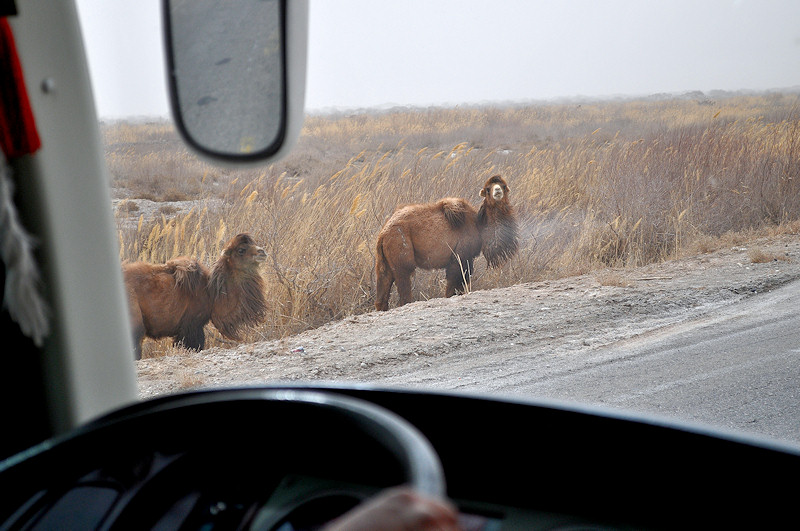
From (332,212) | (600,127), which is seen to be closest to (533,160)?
(600,127)

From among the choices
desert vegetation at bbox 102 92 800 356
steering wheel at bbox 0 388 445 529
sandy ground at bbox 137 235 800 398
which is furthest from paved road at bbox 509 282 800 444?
steering wheel at bbox 0 388 445 529

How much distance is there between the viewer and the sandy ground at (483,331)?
2.73m

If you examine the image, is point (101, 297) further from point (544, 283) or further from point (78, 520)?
point (544, 283)

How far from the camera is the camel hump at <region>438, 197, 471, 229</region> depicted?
3650 mm

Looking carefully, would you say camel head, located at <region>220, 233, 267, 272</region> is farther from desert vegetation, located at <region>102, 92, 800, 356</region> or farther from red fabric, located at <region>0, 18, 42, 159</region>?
red fabric, located at <region>0, 18, 42, 159</region>

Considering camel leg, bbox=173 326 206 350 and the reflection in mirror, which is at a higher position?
the reflection in mirror

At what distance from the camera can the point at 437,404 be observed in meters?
0.82

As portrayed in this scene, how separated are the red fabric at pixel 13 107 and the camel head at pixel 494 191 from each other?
288 centimetres

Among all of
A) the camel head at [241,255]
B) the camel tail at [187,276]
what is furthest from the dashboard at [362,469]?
the camel head at [241,255]

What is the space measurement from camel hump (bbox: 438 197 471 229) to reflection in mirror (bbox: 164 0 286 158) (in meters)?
2.66

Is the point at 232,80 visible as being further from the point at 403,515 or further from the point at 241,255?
the point at 241,255

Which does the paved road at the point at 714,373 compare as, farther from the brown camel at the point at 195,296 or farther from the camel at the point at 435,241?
the brown camel at the point at 195,296

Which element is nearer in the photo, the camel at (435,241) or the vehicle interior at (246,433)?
the vehicle interior at (246,433)

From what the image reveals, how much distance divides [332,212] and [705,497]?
340cm
